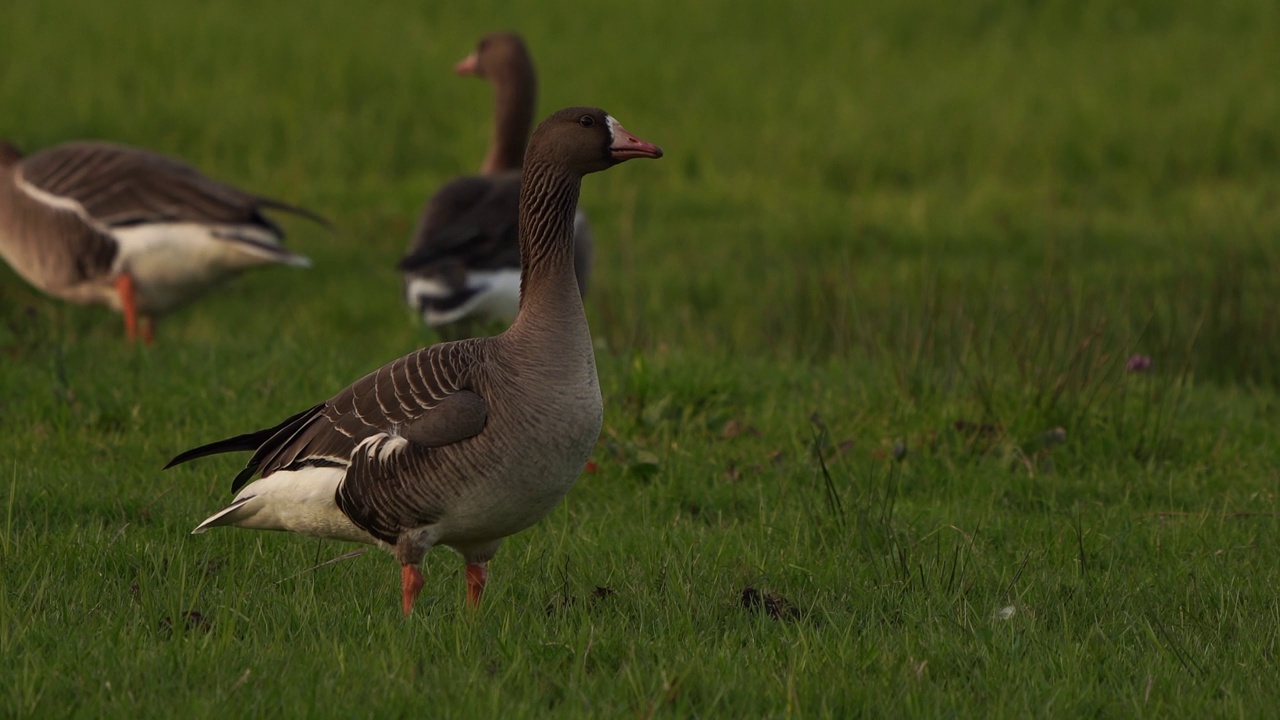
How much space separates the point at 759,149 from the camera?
15.8m

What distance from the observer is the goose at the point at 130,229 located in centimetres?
936

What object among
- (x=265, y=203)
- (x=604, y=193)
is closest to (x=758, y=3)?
(x=604, y=193)

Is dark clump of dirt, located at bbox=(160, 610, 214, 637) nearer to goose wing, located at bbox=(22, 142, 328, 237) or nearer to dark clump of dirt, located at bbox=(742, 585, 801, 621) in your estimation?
dark clump of dirt, located at bbox=(742, 585, 801, 621)

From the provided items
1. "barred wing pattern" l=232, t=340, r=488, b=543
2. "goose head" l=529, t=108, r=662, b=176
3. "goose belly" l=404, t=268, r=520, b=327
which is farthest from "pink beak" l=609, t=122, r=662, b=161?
"goose belly" l=404, t=268, r=520, b=327

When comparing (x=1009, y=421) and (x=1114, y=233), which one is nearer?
(x=1009, y=421)

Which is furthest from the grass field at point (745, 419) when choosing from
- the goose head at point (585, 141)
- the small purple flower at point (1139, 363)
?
the goose head at point (585, 141)

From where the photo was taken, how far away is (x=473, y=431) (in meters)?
4.55

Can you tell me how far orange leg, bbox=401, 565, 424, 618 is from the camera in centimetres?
473

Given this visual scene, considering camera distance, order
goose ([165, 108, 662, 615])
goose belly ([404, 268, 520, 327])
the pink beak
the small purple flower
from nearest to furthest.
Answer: goose ([165, 108, 662, 615]), the pink beak, the small purple flower, goose belly ([404, 268, 520, 327])

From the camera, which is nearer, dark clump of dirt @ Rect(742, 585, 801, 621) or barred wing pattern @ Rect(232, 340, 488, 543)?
barred wing pattern @ Rect(232, 340, 488, 543)

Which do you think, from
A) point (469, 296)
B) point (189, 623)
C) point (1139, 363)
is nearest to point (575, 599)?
point (189, 623)

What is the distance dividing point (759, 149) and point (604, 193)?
2.00 meters

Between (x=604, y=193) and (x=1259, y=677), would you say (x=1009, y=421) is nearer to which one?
(x=1259, y=677)

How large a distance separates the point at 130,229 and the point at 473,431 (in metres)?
5.73
